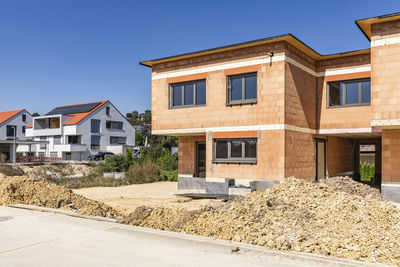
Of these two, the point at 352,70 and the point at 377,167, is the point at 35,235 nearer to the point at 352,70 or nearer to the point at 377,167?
the point at 352,70

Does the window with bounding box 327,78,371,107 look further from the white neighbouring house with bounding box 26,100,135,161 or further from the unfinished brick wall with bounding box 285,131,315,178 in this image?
the white neighbouring house with bounding box 26,100,135,161

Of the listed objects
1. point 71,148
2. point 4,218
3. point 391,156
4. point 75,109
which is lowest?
point 4,218

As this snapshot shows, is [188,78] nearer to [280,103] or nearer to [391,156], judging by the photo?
[280,103]

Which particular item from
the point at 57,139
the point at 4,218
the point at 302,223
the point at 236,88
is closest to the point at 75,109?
the point at 57,139

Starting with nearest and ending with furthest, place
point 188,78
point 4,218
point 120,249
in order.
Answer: point 120,249, point 4,218, point 188,78

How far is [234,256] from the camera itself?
6.75 metres

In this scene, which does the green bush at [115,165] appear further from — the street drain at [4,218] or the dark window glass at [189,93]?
the street drain at [4,218]

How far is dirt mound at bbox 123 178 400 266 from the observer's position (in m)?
6.90

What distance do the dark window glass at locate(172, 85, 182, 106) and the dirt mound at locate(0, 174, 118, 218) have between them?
7505mm

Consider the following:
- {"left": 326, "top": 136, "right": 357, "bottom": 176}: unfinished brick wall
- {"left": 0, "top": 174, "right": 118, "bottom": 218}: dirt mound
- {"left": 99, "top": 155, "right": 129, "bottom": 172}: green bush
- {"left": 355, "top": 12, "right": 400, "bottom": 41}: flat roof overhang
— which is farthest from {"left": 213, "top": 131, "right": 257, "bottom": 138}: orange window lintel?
{"left": 99, "top": 155, "right": 129, "bottom": 172}: green bush

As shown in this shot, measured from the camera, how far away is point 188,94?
18938 millimetres

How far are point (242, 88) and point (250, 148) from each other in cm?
279

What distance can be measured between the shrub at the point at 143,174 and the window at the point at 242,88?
10.7 m

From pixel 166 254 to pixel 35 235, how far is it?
11.4 feet
